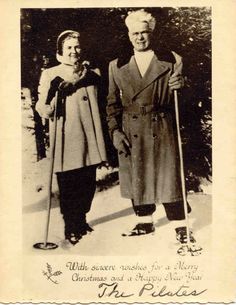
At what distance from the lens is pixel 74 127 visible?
1010 mm

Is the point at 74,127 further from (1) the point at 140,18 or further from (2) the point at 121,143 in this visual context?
(1) the point at 140,18

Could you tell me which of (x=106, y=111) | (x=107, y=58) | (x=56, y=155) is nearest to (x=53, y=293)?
(x=56, y=155)

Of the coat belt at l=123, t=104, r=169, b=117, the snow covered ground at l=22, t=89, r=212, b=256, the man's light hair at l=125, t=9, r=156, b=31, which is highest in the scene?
the man's light hair at l=125, t=9, r=156, b=31

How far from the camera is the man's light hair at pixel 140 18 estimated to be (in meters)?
1.01

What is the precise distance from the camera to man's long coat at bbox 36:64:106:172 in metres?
1.01

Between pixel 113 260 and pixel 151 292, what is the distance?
0.11 meters

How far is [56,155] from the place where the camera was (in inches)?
39.8

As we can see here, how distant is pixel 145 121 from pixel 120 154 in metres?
0.09
